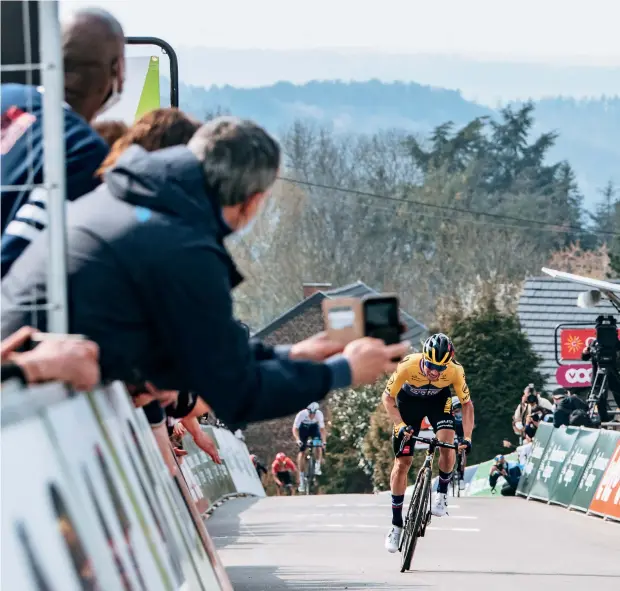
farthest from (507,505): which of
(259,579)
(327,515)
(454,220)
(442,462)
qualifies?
(454,220)

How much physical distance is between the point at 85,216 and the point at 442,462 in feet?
37.8

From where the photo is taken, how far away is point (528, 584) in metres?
12.5

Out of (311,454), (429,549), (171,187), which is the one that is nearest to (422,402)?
(429,549)

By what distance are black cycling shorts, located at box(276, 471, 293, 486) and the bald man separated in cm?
3597

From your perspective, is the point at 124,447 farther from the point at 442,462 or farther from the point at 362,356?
the point at 442,462

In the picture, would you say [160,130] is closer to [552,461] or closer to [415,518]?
[415,518]

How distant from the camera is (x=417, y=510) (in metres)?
14.8

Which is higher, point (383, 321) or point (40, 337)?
point (40, 337)

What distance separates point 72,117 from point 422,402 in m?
10.6

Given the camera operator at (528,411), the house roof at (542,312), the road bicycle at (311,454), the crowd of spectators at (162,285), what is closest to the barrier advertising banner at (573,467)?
the camera operator at (528,411)

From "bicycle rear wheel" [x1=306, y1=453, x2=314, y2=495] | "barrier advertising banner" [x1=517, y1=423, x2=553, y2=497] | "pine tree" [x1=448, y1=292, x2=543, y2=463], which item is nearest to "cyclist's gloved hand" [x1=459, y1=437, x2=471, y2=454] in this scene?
"barrier advertising banner" [x1=517, y1=423, x2=553, y2=497]

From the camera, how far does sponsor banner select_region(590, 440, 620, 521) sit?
70.2ft

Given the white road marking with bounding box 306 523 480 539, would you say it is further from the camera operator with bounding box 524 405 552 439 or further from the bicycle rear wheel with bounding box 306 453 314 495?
the bicycle rear wheel with bounding box 306 453 314 495

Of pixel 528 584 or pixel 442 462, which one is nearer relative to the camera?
pixel 528 584
